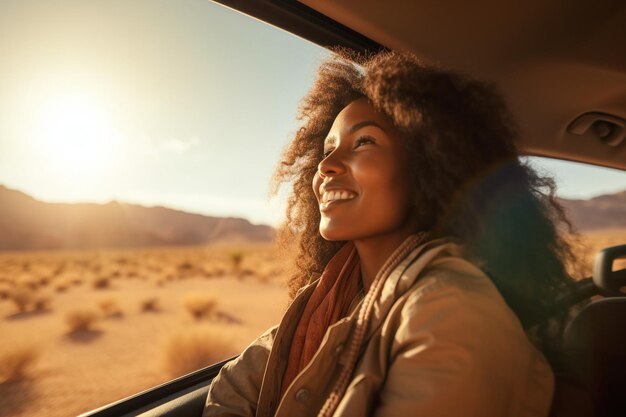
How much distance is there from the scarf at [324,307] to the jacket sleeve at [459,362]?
1.41ft

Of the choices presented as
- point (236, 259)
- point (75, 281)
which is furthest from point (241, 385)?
point (236, 259)

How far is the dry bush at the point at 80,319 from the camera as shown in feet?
19.7

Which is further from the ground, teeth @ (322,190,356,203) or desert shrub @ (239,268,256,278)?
teeth @ (322,190,356,203)

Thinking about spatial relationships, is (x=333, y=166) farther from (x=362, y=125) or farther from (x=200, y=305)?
(x=200, y=305)

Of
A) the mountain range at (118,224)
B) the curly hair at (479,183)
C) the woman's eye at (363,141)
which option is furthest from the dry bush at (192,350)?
the mountain range at (118,224)

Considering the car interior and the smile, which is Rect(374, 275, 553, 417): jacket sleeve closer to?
the car interior

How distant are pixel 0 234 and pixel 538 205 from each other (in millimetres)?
30388

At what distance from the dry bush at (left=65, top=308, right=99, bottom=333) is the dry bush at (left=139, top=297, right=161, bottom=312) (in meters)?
2.12

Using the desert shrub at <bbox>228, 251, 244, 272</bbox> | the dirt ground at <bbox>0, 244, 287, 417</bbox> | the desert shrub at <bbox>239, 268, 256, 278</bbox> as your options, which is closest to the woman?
the dirt ground at <bbox>0, 244, 287, 417</bbox>

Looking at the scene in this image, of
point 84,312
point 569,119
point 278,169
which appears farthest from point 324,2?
point 84,312

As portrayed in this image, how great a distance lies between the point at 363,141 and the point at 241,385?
1018 mm

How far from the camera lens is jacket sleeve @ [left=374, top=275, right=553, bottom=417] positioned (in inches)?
32.9

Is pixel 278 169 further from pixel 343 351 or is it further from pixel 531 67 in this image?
pixel 531 67

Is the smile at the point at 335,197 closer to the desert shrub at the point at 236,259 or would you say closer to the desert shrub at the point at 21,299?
the desert shrub at the point at 21,299
